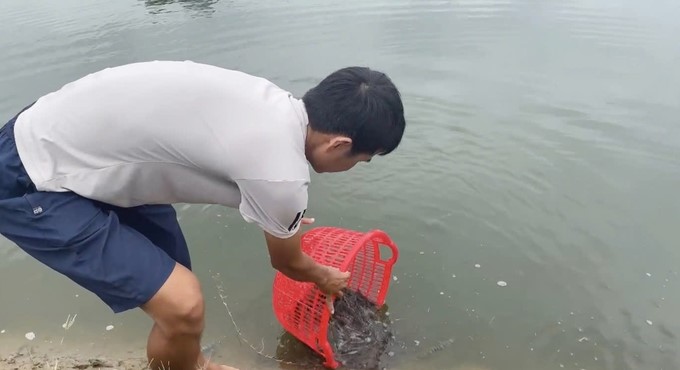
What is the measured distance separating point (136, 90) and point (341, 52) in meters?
6.82

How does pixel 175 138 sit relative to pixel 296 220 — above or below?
above

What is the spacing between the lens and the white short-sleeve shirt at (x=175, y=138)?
200cm

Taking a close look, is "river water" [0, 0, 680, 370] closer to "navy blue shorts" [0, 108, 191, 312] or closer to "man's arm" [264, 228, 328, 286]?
"man's arm" [264, 228, 328, 286]

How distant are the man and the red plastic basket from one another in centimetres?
85

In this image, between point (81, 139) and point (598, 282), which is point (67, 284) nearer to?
point (81, 139)

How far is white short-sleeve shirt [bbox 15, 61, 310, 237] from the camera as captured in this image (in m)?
2.00

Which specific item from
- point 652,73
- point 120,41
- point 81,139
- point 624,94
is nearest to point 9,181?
point 81,139

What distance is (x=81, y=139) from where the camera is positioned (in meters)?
2.05

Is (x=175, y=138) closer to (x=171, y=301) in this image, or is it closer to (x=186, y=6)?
(x=171, y=301)

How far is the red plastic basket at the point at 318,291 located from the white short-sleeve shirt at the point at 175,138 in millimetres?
1045

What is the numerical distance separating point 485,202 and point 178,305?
3.25 metres

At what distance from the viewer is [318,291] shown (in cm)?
322

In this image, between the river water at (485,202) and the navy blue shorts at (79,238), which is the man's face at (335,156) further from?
the river water at (485,202)

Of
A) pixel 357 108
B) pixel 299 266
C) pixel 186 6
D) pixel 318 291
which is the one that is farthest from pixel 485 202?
pixel 186 6
